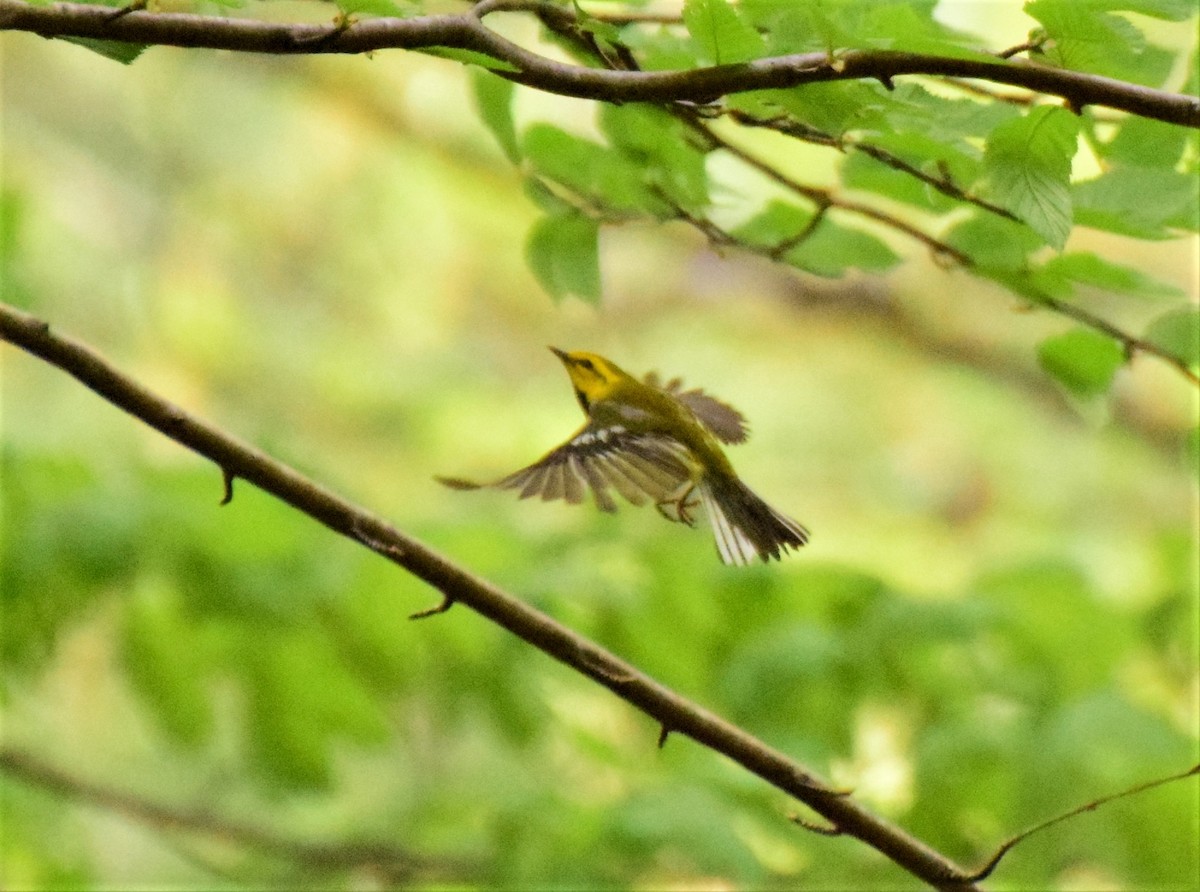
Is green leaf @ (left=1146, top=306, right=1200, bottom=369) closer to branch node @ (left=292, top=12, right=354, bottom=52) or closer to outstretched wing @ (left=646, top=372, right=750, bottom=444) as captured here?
outstretched wing @ (left=646, top=372, right=750, bottom=444)

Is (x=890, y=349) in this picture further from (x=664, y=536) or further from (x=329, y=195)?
(x=664, y=536)

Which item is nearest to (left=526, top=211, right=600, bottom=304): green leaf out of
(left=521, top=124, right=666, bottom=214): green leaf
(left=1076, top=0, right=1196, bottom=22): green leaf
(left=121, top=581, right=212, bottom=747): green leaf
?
(left=521, top=124, right=666, bottom=214): green leaf

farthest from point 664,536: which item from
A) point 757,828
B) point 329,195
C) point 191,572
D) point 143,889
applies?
point 329,195

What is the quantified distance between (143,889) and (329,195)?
69.7 inches

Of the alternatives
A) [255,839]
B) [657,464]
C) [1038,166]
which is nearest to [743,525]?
[657,464]

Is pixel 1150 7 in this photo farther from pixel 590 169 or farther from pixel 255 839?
pixel 255 839

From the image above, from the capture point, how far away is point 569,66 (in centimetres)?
34

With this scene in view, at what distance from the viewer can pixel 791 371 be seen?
8.09ft

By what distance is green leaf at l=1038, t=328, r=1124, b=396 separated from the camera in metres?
0.54

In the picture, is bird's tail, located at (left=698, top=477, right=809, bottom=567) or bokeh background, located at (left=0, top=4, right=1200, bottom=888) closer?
bird's tail, located at (left=698, top=477, right=809, bottom=567)

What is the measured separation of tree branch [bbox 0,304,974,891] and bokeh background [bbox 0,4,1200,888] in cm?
14

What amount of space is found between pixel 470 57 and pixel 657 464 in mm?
134

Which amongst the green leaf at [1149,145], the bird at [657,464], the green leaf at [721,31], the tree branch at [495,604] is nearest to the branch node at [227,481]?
the tree branch at [495,604]

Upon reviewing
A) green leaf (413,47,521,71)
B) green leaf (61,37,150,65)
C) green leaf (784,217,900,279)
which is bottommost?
green leaf (784,217,900,279)
